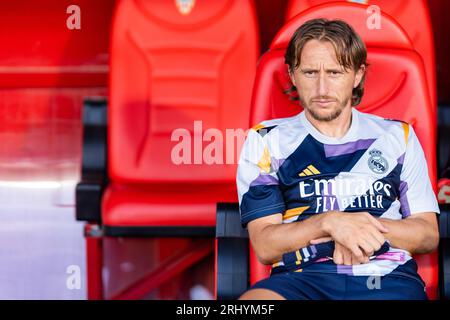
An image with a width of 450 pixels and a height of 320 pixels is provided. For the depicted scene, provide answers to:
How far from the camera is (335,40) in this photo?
191 centimetres

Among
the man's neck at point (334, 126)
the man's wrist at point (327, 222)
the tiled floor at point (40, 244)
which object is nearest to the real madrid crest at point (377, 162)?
the man's neck at point (334, 126)

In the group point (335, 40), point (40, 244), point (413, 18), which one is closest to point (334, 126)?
point (335, 40)

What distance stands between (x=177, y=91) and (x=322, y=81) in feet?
2.70

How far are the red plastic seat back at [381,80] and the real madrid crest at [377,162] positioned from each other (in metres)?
0.17

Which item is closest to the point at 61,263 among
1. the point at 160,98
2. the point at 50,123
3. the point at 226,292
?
the point at 50,123

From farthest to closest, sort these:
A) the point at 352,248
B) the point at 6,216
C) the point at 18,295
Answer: the point at 6,216 → the point at 18,295 → the point at 352,248

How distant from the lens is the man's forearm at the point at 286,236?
179cm

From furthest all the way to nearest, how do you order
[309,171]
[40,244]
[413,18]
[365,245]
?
[40,244]
[413,18]
[309,171]
[365,245]

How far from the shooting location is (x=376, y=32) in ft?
7.08

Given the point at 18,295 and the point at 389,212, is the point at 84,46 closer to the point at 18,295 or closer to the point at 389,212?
the point at 18,295

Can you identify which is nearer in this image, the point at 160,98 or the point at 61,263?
the point at 160,98

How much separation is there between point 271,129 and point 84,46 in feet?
4.46

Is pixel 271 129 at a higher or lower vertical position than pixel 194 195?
higher

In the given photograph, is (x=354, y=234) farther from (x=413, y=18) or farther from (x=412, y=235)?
(x=413, y=18)
